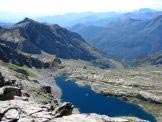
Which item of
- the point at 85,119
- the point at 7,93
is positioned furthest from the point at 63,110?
the point at 7,93

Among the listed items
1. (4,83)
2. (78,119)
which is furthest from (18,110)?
(4,83)

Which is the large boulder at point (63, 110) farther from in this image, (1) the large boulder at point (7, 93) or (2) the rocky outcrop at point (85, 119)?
(1) the large boulder at point (7, 93)

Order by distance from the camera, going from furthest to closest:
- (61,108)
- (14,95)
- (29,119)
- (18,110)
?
(14,95), (61,108), (18,110), (29,119)

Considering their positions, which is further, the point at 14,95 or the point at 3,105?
the point at 14,95

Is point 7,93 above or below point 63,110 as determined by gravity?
above

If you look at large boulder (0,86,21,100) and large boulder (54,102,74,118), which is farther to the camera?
large boulder (0,86,21,100)

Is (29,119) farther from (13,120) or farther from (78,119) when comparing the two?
(78,119)

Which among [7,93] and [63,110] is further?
[7,93]

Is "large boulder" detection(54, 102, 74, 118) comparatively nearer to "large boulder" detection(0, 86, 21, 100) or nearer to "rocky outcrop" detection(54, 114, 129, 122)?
"rocky outcrop" detection(54, 114, 129, 122)

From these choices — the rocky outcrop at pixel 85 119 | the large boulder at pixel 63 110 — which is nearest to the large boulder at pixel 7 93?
the large boulder at pixel 63 110

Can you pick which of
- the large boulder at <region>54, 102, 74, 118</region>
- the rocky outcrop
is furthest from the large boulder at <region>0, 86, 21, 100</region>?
the rocky outcrop

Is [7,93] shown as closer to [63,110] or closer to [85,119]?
[63,110]
